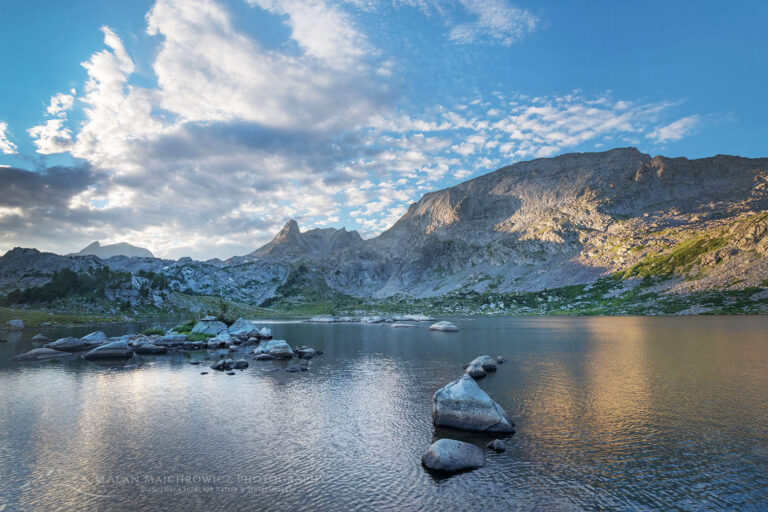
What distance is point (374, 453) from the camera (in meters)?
24.1

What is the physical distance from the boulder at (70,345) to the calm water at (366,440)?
96.7ft

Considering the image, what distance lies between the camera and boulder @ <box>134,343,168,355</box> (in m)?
75.6

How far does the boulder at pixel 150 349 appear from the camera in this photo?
75.6 m

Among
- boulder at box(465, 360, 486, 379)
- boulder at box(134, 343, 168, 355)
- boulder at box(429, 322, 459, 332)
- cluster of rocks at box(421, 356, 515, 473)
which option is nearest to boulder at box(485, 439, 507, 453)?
cluster of rocks at box(421, 356, 515, 473)

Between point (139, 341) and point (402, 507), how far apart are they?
82.9m

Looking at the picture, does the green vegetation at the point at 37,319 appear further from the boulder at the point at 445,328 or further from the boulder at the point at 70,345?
the boulder at the point at 445,328

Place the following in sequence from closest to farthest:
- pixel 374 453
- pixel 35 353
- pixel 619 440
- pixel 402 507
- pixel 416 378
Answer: pixel 402 507 → pixel 374 453 → pixel 619 440 → pixel 416 378 → pixel 35 353

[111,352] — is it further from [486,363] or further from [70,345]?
[486,363]

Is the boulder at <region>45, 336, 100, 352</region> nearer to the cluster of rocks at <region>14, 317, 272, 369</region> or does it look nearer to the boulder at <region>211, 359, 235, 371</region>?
the cluster of rocks at <region>14, 317, 272, 369</region>

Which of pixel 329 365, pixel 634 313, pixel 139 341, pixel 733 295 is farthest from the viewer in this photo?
pixel 634 313

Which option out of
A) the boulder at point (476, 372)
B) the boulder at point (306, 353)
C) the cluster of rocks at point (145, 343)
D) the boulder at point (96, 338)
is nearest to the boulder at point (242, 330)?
the cluster of rocks at point (145, 343)

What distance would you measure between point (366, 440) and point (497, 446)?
913 centimetres

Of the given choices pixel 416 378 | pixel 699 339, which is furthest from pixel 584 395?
pixel 699 339

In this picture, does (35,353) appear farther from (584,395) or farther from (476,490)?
(584,395)
